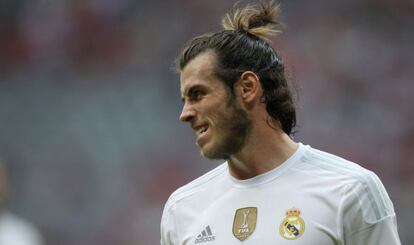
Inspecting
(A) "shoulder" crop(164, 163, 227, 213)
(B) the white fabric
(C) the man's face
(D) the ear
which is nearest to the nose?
(C) the man's face

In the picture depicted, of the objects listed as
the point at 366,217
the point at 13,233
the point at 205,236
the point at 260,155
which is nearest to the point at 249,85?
the point at 260,155

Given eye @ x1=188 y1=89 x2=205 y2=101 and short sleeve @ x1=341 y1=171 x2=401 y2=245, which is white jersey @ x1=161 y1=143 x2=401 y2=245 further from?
eye @ x1=188 y1=89 x2=205 y2=101

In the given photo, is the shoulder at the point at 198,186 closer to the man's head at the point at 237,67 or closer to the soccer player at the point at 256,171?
the soccer player at the point at 256,171

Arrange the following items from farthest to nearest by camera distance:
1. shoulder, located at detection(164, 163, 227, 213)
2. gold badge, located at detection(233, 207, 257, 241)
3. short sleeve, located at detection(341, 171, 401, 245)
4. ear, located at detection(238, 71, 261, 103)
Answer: shoulder, located at detection(164, 163, 227, 213) < ear, located at detection(238, 71, 261, 103) < gold badge, located at detection(233, 207, 257, 241) < short sleeve, located at detection(341, 171, 401, 245)

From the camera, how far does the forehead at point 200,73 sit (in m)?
3.72

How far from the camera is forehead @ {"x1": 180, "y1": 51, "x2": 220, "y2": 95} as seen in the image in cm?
372

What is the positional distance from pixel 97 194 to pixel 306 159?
21.4 feet

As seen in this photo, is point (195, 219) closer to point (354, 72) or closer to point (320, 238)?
point (320, 238)

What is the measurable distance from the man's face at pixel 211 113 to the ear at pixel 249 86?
0.05m

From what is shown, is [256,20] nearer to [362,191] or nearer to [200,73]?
[200,73]

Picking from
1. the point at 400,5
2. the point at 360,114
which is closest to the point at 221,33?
the point at 360,114

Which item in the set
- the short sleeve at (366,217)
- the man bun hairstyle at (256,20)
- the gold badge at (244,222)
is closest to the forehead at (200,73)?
the man bun hairstyle at (256,20)

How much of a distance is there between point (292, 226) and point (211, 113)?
545mm

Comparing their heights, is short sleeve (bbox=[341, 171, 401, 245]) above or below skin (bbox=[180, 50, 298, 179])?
below
